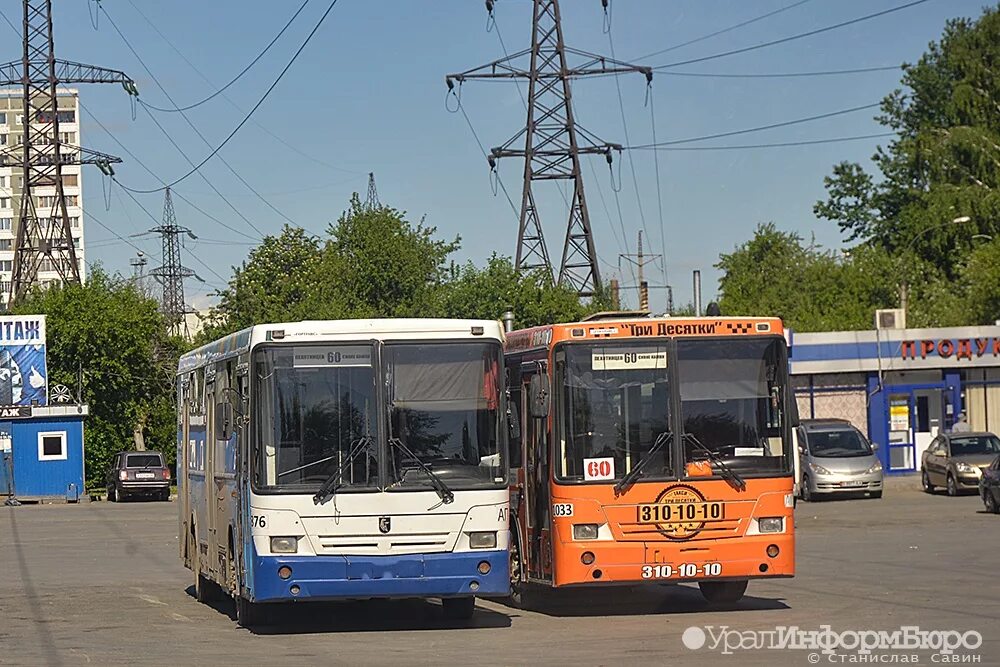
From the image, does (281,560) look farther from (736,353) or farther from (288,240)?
(288,240)

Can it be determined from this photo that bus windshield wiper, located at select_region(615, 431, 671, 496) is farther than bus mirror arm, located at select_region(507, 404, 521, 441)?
Yes

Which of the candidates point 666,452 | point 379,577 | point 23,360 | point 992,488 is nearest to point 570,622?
point 666,452

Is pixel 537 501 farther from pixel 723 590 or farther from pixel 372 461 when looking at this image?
pixel 372 461

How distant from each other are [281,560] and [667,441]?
4.09 m

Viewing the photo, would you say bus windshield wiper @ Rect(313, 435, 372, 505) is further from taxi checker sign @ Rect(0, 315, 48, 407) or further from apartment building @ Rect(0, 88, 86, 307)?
apartment building @ Rect(0, 88, 86, 307)

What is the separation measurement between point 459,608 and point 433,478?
1871 millimetres

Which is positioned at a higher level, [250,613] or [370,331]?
[370,331]

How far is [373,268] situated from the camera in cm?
7312

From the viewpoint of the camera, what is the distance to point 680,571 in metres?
16.3

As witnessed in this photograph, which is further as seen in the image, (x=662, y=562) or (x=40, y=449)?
(x=40, y=449)

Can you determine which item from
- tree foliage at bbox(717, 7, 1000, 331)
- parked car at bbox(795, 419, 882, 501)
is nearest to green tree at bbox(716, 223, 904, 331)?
tree foliage at bbox(717, 7, 1000, 331)

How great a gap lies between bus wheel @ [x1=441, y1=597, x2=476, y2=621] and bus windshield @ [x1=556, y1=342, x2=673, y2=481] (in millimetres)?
1546

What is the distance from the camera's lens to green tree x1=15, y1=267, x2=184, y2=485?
231ft

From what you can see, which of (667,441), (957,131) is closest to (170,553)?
(667,441)
